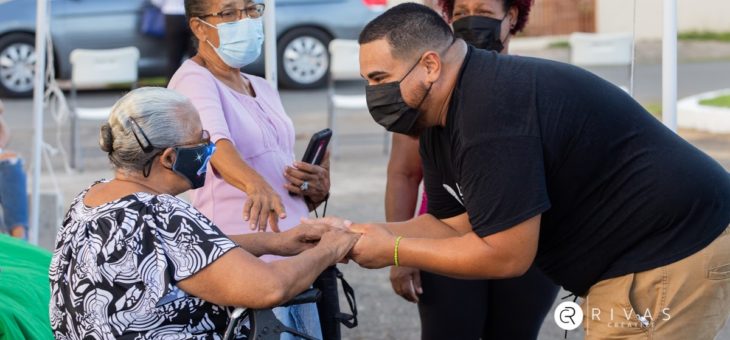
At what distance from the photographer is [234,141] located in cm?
361

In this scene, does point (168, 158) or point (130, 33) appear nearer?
point (168, 158)

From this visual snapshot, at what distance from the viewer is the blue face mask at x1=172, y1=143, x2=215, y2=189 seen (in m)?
3.00

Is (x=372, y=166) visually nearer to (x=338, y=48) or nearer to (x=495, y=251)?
(x=338, y=48)

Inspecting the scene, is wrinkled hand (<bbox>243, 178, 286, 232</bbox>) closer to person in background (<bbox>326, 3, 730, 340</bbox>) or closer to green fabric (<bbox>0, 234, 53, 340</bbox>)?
person in background (<bbox>326, 3, 730, 340</bbox>)

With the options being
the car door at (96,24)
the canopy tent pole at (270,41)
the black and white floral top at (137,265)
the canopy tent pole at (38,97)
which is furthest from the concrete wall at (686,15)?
the black and white floral top at (137,265)

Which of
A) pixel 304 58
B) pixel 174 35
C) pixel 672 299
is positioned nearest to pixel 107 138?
pixel 672 299

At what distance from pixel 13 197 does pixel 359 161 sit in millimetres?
4199

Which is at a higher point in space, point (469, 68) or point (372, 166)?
point (469, 68)

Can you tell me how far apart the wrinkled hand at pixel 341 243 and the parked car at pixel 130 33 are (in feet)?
32.5

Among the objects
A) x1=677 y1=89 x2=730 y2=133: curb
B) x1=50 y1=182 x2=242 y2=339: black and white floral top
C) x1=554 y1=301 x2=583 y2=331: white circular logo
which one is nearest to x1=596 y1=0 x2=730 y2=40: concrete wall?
x1=677 y1=89 x2=730 y2=133: curb

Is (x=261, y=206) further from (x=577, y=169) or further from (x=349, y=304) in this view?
(x=577, y=169)

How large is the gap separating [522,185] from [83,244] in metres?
1.11

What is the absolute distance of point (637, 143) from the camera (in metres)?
2.80

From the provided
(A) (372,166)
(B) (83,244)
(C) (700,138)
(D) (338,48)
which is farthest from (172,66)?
(B) (83,244)
